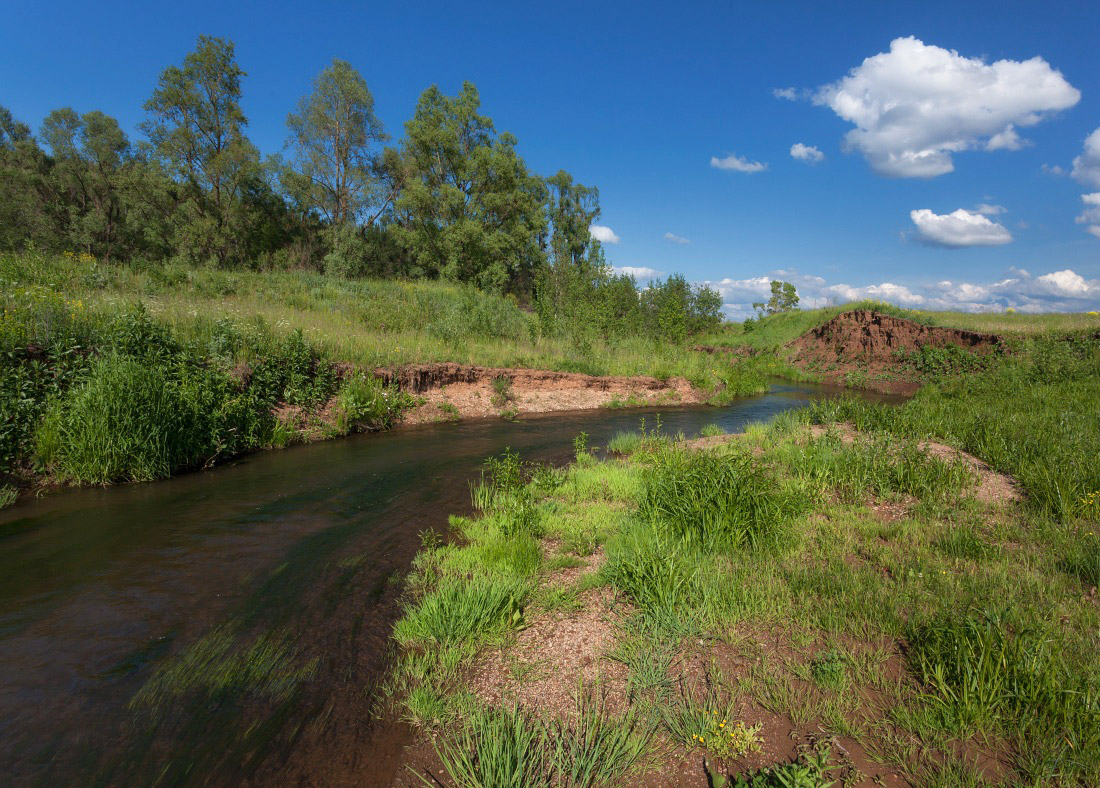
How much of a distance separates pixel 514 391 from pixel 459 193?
84.2 ft

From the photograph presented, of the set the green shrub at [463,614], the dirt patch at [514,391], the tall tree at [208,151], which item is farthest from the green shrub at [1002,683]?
the tall tree at [208,151]

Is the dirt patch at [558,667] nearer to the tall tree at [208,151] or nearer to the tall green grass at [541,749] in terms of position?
the tall green grass at [541,749]

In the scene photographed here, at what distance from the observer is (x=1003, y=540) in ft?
15.3

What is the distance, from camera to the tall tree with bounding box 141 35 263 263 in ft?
92.8

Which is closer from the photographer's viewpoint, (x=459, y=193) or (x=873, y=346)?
(x=873, y=346)

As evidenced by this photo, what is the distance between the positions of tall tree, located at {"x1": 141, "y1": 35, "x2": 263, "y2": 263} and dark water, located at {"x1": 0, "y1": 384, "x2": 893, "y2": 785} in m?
27.3

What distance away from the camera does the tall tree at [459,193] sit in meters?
37.0

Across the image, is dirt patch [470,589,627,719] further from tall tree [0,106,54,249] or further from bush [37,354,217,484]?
tall tree [0,106,54,249]

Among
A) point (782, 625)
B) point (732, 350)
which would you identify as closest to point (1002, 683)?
point (782, 625)

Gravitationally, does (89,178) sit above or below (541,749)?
above

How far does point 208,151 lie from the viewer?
98.0ft

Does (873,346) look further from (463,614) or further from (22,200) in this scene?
(22,200)

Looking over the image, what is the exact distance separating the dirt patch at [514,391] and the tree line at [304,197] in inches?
239

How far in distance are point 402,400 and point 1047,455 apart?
44.7 ft
